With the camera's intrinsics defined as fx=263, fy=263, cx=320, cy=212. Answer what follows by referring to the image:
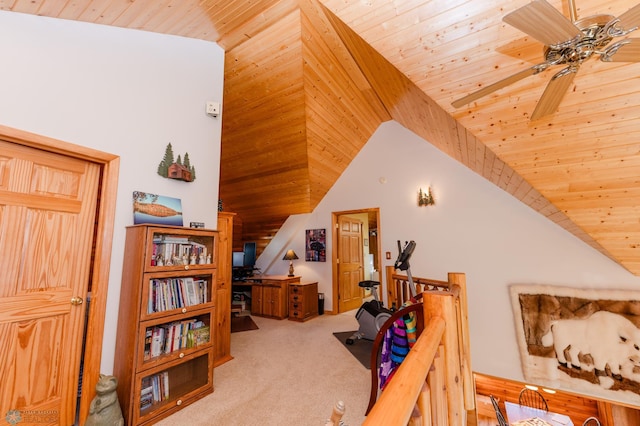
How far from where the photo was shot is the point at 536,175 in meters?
2.38

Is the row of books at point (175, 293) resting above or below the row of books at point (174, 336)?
above

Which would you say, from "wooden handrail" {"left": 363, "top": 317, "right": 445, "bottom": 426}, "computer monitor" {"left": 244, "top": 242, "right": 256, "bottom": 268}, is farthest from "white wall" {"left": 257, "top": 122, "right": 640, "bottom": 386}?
"wooden handrail" {"left": 363, "top": 317, "right": 445, "bottom": 426}

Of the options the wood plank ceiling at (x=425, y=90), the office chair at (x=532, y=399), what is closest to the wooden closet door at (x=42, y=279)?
the wood plank ceiling at (x=425, y=90)

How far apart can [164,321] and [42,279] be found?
2.62ft

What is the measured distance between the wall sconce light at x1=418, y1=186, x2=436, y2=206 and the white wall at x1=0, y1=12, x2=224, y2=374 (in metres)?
3.16

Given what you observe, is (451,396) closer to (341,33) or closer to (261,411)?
(261,411)

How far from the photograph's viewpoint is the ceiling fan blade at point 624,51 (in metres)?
1.15

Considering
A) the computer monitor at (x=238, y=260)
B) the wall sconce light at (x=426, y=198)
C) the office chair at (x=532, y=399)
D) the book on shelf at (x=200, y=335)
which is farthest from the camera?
the computer monitor at (x=238, y=260)

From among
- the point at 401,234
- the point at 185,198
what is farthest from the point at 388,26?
the point at 401,234

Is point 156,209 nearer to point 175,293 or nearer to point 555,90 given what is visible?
point 175,293

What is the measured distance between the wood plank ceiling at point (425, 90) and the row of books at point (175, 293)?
2.01m

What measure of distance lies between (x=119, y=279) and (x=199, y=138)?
1451 millimetres

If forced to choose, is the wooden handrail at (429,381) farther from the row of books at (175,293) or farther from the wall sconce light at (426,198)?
the wall sconce light at (426,198)

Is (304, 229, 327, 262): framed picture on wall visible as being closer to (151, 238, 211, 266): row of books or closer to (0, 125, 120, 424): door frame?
(151, 238, 211, 266): row of books
